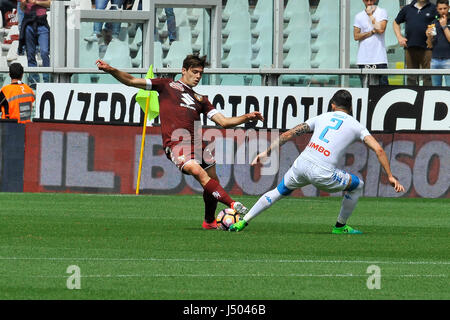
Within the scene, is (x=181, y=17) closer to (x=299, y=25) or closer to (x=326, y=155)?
(x=299, y=25)

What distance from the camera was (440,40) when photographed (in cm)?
2289

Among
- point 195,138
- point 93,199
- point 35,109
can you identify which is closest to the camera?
point 195,138

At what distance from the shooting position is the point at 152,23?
2597 centimetres

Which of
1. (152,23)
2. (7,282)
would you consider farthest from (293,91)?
(7,282)

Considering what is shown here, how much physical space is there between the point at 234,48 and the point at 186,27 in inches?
46.7

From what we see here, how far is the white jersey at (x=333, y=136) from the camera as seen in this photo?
1391 centimetres

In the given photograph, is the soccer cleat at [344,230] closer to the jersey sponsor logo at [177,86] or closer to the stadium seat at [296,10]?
the jersey sponsor logo at [177,86]

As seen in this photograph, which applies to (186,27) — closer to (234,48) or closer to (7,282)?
(234,48)

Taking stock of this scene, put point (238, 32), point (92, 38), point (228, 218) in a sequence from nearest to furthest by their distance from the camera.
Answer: point (228, 218) → point (238, 32) → point (92, 38)

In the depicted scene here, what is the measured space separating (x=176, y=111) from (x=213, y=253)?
3.19 m

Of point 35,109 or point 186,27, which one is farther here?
point 186,27

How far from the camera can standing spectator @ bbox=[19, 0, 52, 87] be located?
25.2 meters

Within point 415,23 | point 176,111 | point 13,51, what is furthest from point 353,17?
point 176,111

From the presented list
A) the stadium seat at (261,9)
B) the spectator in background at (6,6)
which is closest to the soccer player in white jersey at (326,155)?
the stadium seat at (261,9)
